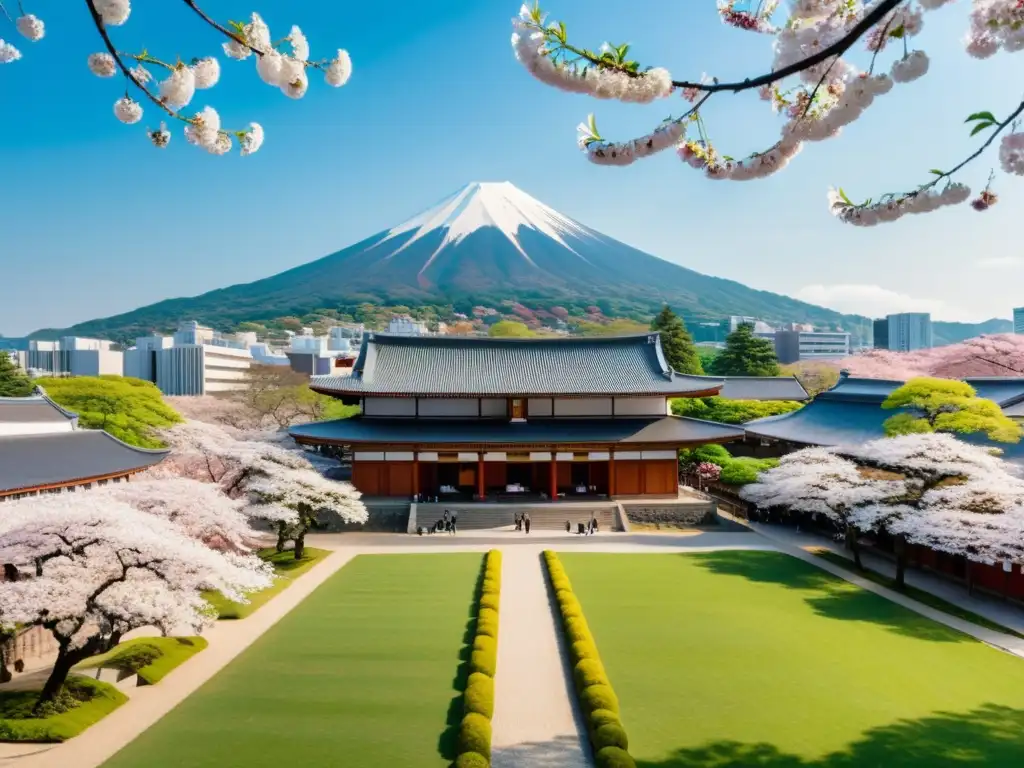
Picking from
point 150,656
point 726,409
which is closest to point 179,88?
point 150,656

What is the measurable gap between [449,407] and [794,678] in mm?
19649

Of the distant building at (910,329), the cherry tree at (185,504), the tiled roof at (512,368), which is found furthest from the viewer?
the distant building at (910,329)

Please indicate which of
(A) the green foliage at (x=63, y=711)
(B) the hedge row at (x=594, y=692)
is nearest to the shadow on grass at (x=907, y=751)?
(B) the hedge row at (x=594, y=692)

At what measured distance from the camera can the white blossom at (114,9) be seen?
→ 12.2 feet

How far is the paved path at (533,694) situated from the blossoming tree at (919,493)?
943 cm

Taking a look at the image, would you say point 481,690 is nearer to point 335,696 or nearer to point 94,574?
point 335,696

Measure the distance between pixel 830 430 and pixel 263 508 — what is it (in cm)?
2464

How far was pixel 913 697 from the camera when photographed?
1045cm

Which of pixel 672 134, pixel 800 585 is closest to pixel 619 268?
pixel 800 585

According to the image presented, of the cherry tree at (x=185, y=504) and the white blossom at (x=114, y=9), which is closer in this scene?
the white blossom at (x=114, y=9)

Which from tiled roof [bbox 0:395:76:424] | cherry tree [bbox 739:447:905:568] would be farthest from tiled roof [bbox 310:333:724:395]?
tiled roof [bbox 0:395:76:424]

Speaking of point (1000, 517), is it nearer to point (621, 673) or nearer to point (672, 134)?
point (621, 673)

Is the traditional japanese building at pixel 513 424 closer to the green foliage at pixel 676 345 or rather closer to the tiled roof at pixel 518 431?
the tiled roof at pixel 518 431

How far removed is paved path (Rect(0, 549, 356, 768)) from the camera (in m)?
8.55
